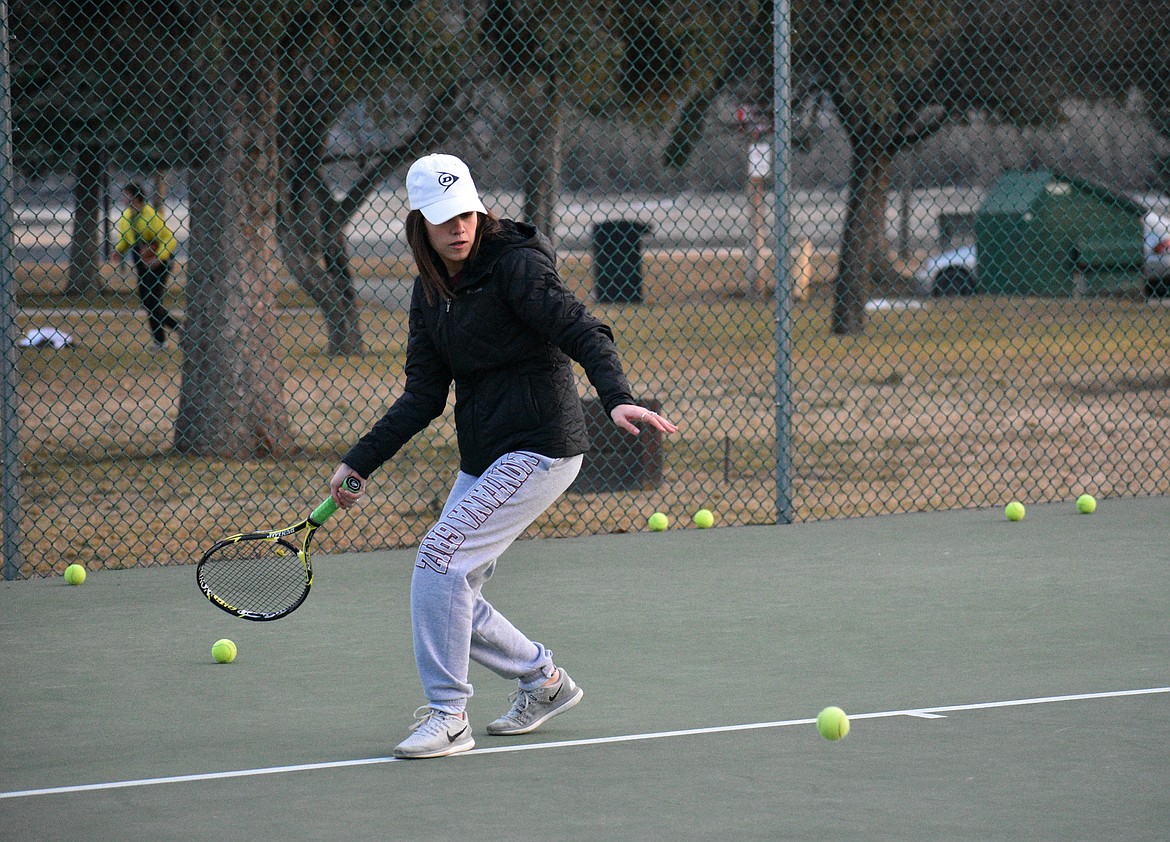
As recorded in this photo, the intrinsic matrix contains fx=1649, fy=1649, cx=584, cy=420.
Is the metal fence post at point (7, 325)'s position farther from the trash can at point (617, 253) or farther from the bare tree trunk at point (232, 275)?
the trash can at point (617, 253)

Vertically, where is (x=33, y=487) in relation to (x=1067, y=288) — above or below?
above

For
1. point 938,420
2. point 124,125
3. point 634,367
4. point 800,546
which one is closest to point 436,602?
point 800,546

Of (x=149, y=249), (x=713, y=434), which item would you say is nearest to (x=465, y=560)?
(x=713, y=434)

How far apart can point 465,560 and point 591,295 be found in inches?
816

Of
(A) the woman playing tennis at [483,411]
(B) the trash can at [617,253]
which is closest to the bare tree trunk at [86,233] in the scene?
(B) the trash can at [617,253]

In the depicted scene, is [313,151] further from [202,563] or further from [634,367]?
[202,563]

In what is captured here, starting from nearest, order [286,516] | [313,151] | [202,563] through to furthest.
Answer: [202,563], [286,516], [313,151]

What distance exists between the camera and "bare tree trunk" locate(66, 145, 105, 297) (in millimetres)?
27016

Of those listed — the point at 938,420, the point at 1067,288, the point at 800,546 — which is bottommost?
the point at 1067,288

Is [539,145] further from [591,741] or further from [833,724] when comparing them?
[833,724]

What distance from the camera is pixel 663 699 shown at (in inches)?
207

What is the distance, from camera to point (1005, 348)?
18.8m

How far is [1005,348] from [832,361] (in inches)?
99.4

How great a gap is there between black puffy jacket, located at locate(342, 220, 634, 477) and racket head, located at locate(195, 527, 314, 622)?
2.10 ft
